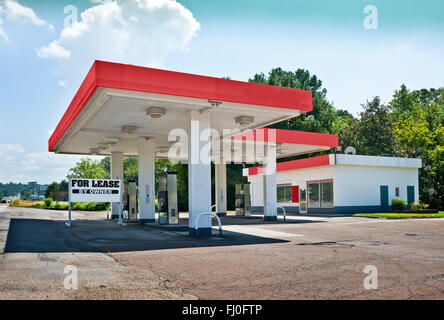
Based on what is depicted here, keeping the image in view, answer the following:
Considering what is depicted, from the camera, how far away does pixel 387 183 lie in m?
32.8

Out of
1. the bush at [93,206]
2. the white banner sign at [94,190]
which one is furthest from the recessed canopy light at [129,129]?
the bush at [93,206]

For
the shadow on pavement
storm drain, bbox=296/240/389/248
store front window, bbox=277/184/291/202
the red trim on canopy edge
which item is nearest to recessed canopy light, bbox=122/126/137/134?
the red trim on canopy edge

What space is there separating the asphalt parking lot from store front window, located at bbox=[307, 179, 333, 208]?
17765 mm

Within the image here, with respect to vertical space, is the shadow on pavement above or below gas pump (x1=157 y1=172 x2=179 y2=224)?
below

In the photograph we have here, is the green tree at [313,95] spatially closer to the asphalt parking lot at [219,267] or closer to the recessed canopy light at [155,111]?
the recessed canopy light at [155,111]

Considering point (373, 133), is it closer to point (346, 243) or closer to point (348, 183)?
point (348, 183)

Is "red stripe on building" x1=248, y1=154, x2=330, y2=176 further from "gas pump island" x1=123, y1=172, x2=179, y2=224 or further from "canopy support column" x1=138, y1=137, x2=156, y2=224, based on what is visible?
"gas pump island" x1=123, y1=172, x2=179, y2=224

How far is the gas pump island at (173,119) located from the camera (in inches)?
509

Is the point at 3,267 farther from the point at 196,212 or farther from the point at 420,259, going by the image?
the point at 420,259

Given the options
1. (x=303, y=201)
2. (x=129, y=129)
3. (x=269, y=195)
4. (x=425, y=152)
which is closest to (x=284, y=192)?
(x=303, y=201)

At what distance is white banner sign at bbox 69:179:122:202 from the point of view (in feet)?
60.3

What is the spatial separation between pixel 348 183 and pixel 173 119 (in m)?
18.3
